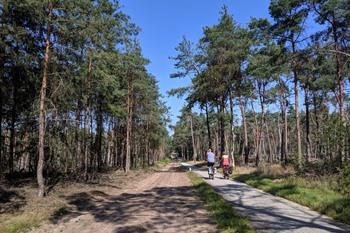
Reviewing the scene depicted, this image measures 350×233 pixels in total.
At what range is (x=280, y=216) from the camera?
10891 mm

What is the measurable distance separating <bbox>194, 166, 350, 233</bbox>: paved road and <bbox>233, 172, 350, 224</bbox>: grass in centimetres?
30

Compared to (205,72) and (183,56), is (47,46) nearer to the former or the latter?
(205,72)

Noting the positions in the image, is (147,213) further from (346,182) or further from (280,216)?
(346,182)

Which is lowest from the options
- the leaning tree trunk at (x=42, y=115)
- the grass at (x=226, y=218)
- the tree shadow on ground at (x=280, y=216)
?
Answer: the tree shadow on ground at (x=280, y=216)

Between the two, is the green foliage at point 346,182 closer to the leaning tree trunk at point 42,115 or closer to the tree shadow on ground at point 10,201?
the tree shadow on ground at point 10,201

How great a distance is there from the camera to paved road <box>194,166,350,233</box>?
917cm

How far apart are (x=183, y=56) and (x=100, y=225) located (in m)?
33.4

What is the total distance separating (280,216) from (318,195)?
377cm

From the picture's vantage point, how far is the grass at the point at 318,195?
36.9ft

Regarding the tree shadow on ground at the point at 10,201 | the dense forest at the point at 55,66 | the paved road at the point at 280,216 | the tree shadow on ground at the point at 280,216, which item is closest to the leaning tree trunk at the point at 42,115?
the dense forest at the point at 55,66

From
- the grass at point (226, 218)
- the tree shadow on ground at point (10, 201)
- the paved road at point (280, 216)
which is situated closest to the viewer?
the grass at point (226, 218)

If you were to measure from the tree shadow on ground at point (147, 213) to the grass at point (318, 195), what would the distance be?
358 centimetres

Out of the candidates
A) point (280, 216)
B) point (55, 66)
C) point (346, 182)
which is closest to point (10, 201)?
point (55, 66)

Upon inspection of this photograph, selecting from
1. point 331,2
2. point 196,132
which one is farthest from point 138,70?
point 196,132
